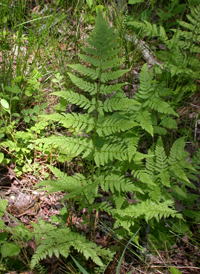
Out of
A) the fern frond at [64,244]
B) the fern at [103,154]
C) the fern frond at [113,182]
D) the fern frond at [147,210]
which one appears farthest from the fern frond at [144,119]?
the fern frond at [64,244]

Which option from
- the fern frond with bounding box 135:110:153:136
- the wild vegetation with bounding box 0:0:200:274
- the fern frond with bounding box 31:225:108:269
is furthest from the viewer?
the fern frond with bounding box 135:110:153:136

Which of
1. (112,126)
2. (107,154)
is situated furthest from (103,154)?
(112,126)

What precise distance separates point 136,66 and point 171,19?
1481 mm

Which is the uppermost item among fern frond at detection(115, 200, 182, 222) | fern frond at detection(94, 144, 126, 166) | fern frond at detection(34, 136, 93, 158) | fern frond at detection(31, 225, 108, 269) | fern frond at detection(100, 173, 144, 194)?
fern frond at detection(34, 136, 93, 158)

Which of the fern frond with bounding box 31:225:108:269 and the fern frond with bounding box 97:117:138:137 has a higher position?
the fern frond with bounding box 97:117:138:137

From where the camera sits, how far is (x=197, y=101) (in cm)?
361

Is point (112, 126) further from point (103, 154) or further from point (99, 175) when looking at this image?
point (99, 175)

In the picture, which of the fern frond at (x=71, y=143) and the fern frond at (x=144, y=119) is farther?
the fern frond at (x=144, y=119)

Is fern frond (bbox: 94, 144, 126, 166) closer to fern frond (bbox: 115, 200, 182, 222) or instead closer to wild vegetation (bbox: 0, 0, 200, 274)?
wild vegetation (bbox: 0, 0, 200, 274)

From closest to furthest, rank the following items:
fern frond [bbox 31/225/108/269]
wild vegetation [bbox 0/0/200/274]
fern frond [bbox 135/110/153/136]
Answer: fern frond [bbox 31/225/108/269] < wild vegetation [bbox 0/0/200/274] < fern frond [bbox 135/110/153/136]

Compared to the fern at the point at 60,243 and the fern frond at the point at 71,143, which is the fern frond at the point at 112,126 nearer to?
the fern frond at the point at 71,143

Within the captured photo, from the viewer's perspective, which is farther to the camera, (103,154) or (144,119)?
(144,119)

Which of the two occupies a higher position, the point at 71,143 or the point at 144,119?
the point at 144,119

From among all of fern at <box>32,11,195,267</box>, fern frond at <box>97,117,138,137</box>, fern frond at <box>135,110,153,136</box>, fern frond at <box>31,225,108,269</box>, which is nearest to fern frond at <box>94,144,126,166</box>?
fern at <box>32,11,195,267</box>
